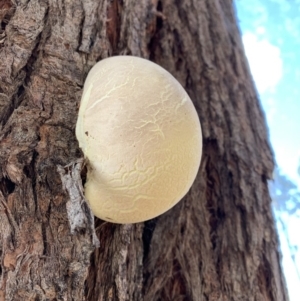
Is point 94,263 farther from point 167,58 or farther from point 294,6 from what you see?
point 294,6

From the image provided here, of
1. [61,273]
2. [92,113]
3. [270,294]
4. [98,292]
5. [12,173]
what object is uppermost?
[92,113]

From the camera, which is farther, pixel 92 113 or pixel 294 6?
pixel 294 6

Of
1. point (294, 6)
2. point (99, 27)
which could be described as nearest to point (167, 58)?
point (99, 27)
